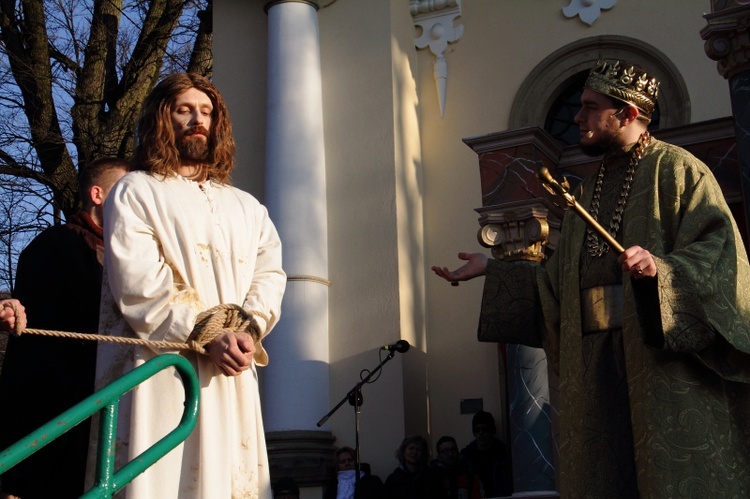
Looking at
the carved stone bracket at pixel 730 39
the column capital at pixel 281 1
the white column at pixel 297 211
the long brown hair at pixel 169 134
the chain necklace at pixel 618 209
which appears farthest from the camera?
the column capital at pixel 281 1

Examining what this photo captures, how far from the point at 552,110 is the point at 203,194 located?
25.9ft

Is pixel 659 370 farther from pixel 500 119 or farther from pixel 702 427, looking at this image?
pixel 500 119

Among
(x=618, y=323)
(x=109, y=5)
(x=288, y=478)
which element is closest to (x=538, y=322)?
(x=618, y=323)

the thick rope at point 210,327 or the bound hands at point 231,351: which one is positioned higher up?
the thick rope at point 210,327

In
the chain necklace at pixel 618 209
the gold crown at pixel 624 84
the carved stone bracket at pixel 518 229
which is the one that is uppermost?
the carved stone bracket at pixel 518 229

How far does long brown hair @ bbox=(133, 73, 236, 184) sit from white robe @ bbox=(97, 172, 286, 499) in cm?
8

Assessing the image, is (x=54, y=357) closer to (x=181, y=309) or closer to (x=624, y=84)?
(x=181, y=309)

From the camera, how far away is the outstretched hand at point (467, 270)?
483 centimetres

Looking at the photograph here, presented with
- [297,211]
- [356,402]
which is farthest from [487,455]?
[297,211]

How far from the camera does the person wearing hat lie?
14.3 ft

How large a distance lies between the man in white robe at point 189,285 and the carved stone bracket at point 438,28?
25.2 feet

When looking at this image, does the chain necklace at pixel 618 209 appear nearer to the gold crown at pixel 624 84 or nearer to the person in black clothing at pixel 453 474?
the gold crown at pixel 624 84

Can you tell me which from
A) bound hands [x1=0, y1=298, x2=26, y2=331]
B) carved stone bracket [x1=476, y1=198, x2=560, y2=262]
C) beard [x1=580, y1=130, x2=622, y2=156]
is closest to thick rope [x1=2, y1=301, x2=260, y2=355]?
bound hands [x1=0, y1=298, x2=26, y2=331]

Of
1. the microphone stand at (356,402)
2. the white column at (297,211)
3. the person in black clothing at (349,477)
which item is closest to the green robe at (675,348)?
the microphone stand at (356,402)
